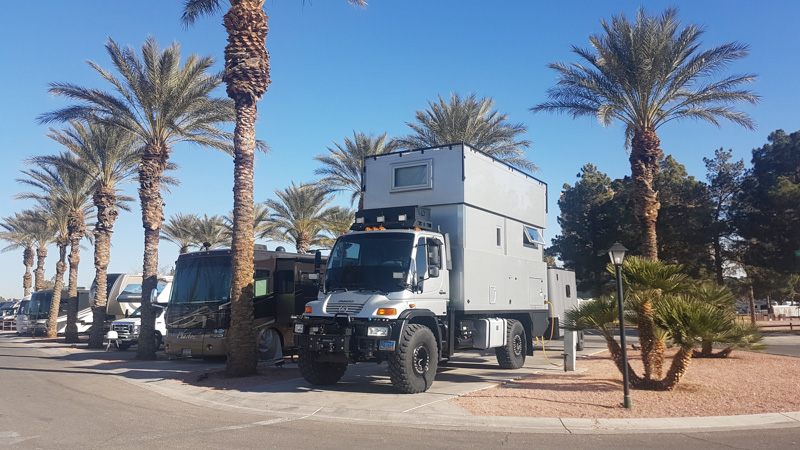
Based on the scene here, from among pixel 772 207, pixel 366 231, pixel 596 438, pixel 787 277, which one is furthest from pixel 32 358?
pixel 787 277

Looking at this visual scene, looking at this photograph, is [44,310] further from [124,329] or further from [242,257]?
[242,257]

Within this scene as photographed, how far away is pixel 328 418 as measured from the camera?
9.00 metres

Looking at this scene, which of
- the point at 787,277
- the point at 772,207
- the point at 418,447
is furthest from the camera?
the point at 787,277

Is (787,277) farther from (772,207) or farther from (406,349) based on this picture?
(406,349)

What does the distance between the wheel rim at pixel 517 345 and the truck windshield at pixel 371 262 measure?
4.90m

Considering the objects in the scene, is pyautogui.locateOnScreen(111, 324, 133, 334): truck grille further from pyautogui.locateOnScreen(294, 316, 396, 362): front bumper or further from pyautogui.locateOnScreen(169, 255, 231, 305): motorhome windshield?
pyautogui.locateOnScreen(294, 316, 396, 362): front bumper

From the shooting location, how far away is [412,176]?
12734mm

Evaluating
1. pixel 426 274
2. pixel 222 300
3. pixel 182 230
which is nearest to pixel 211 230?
pixel 182 230

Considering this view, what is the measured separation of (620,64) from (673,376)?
13.4m

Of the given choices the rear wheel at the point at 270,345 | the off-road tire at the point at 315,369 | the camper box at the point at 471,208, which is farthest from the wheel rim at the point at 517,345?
the rear wheel at the point at 270,345

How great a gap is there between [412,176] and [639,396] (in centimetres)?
→ 637

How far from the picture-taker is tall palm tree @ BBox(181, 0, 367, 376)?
13375 millimetres

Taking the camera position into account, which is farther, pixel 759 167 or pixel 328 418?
pixel 759 167

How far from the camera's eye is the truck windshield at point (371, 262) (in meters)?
10.6
